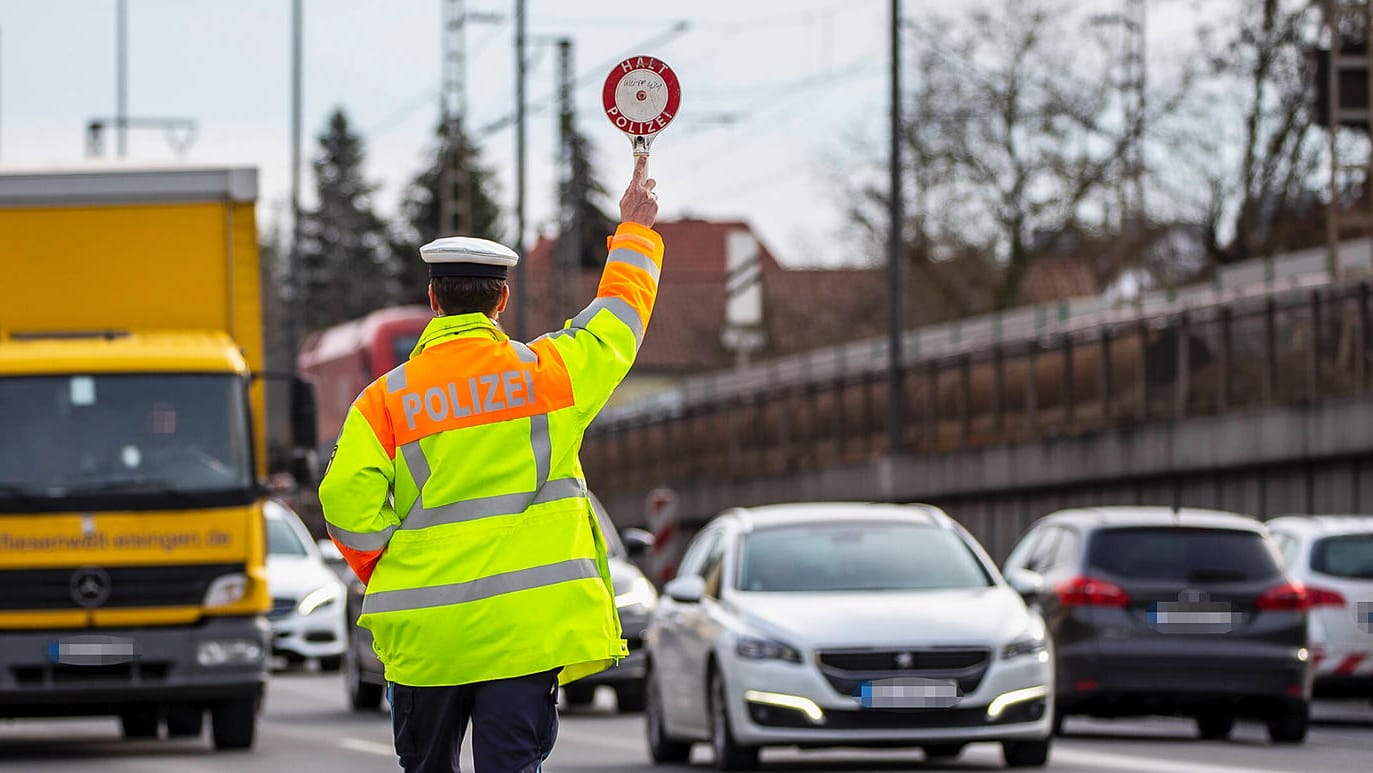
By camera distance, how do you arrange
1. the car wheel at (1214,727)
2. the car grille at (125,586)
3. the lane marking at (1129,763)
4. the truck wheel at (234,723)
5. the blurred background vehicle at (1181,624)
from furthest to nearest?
the car wheel at (1214,727) → the blurred background vehicle at (1181,624) → the truck wheel at (234,723) → the car grille at (125,586) → the lane marking at (1129,763)

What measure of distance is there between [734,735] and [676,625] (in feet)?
5.35

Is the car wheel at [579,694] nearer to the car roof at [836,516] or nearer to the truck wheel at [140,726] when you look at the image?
the truck wheel at [140,726]

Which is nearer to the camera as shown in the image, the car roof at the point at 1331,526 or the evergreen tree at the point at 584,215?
the car roof at the point at 1331,526

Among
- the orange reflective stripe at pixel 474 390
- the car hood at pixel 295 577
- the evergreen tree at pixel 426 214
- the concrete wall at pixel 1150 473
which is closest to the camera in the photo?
the orange reflective stripe at pixel 474 390

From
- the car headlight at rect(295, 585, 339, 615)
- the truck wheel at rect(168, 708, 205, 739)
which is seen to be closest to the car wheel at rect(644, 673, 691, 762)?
the truck wheel at rect(168, 708, 205, 739)

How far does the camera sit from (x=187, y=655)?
1692 centimetres

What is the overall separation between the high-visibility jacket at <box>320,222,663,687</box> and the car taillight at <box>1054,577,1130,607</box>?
38.7ft

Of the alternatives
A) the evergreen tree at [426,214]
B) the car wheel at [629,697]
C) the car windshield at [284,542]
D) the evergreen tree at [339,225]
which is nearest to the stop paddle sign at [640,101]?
the car wheel at [629,697]

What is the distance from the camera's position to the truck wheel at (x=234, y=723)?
685 inches

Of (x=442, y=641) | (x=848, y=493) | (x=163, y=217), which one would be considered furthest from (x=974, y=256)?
(x=442, y=641)

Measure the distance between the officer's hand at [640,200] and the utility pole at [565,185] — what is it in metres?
39.5

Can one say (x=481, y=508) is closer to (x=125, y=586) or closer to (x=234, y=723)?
(x=125, y=586)

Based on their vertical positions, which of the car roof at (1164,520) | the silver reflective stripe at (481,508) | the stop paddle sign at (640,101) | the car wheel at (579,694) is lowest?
the car wheel at (579,694)

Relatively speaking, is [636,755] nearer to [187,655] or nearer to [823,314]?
[187,655]
